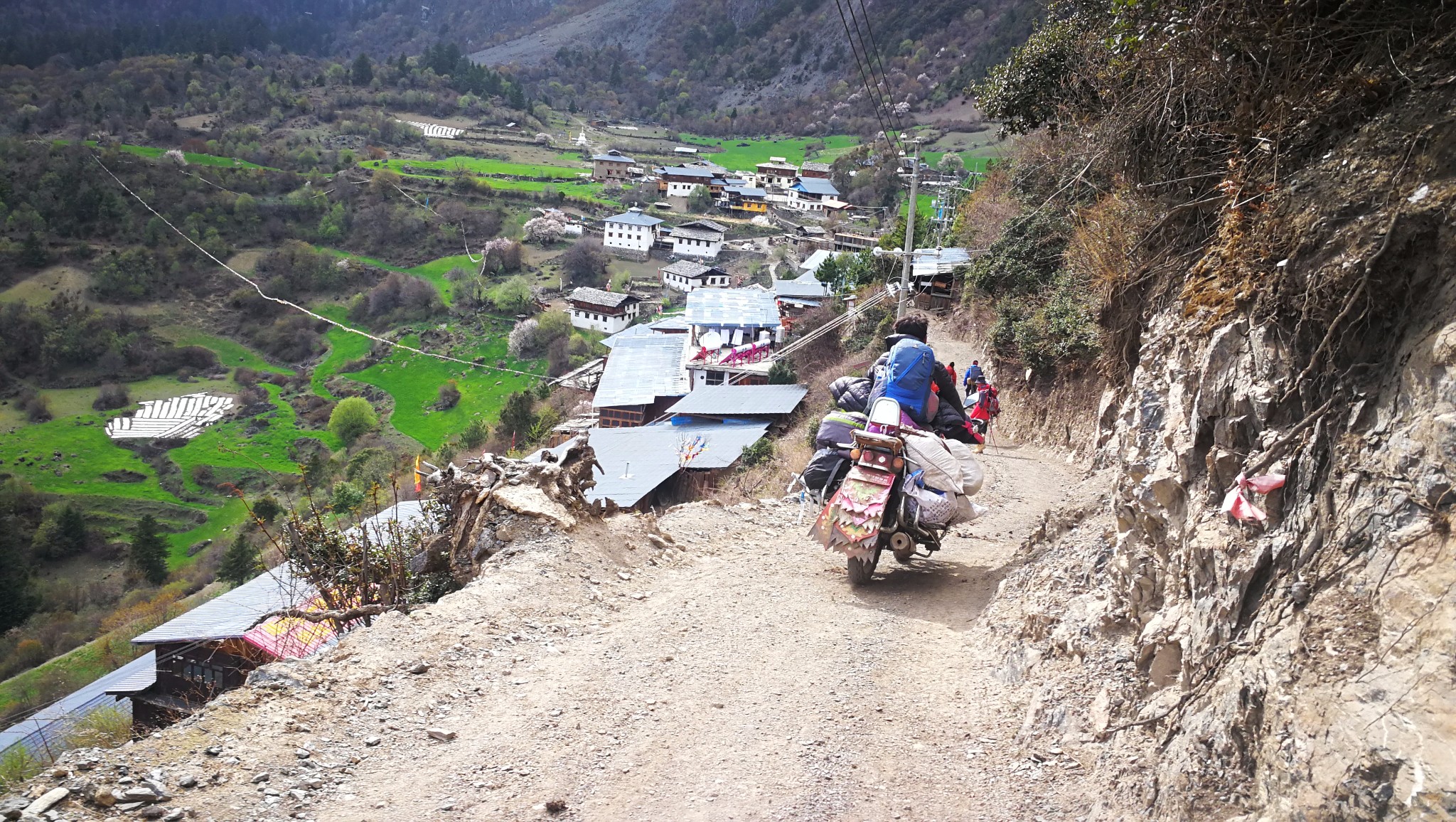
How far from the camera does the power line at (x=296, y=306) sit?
52.3 m

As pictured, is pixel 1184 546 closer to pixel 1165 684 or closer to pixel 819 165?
pixel 1165 684

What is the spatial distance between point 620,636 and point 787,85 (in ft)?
461

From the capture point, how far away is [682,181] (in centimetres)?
8500

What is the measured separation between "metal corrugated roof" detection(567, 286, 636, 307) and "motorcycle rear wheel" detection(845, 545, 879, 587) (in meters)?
51.3

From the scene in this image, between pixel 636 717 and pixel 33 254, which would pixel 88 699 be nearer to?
pixel 636 717

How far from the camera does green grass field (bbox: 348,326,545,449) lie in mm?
44616

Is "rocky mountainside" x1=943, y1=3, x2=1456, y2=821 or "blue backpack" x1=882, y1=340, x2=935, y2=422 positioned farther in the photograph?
"blue backpack" x1=882, y1=340, x2=935, y2=422

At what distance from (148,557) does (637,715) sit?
3433cm

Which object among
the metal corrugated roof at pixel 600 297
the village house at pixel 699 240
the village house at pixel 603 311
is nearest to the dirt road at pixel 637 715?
the village house at pixel 603 311

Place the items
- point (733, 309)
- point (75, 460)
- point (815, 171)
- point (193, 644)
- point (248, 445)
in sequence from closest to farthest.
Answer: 1. point (193, 644)
2. point (733, 309)
3. point (75, 460)
4. point (248, 445)
5. point (815, 171)

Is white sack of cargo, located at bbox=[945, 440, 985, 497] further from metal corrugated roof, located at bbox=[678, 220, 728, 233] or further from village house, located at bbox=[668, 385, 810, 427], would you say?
metal corrugated roof, located at bbox=[678, 220, 728, 233]

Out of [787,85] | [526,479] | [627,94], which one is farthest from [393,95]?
[526,479]

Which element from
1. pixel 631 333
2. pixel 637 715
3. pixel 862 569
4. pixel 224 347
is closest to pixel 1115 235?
pixel 862 569

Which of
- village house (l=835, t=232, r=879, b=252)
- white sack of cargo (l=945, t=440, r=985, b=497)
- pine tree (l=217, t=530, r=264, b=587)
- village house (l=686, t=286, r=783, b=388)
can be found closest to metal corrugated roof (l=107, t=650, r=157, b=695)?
pine tree (l=217, t=530, r=264, b=587)
